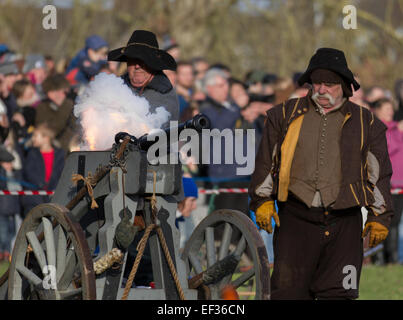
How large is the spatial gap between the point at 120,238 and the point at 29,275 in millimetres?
823

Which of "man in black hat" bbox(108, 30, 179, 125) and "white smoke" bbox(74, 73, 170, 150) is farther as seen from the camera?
"man in black hat" bbox(108, 30, 179, 125)

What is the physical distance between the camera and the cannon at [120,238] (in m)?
7.04

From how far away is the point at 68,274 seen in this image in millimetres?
7234

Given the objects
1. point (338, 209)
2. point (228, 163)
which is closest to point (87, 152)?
point (338, 209)

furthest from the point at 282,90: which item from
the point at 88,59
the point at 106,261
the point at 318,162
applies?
the point at 106,261

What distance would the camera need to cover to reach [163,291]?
7344mm

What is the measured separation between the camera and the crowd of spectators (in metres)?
12.5

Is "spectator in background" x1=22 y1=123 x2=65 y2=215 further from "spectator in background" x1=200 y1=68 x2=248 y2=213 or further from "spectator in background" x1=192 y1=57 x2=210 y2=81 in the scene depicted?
"spectator in background" x1=192 y1=57 x2=210 y2=81

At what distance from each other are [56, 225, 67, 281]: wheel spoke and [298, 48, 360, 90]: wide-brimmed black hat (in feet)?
6.42

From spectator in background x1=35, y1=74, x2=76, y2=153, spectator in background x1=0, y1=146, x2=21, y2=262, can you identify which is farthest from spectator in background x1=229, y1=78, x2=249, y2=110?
spectator in background x1=0, y1=146, x2=21, y2=262

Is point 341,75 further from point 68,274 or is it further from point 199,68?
point 199,68

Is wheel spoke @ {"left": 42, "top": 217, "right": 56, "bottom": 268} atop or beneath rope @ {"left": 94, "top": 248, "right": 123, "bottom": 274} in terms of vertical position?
atop

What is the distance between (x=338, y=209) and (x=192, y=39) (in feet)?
52.6

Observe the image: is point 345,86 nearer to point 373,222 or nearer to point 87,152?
point 373,222
